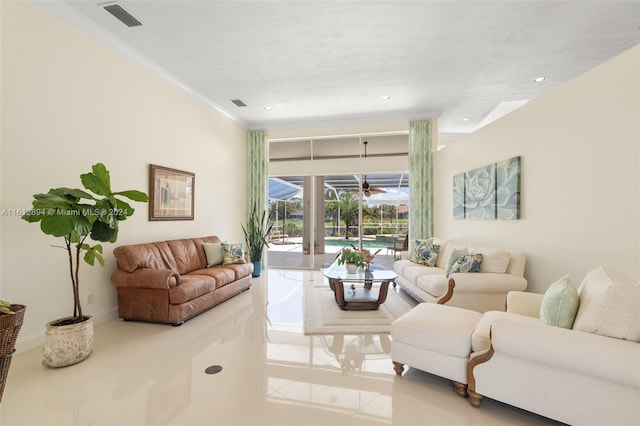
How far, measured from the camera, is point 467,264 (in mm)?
3795

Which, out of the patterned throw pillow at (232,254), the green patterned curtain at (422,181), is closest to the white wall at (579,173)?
the green patterned curtain at (422,181)

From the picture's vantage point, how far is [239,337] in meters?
3.23

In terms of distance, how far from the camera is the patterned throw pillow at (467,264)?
12.3 ft

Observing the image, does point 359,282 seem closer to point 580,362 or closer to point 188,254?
point 580,362

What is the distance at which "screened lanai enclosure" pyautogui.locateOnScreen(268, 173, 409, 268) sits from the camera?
6840 mm

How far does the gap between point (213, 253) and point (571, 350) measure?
471 cm

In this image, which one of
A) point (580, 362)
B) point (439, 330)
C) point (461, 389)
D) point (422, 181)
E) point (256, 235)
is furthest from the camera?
point (256, 235)

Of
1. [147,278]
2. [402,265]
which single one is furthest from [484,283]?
[147,278]

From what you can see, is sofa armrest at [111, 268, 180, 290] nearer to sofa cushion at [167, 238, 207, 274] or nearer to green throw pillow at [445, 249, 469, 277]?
sofa cushion at [167, 238, 207, 274]

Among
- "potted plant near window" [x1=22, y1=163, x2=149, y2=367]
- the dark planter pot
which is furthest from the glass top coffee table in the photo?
"potted plant near window" [x1=22, y1=163, x2=149, y2=367]

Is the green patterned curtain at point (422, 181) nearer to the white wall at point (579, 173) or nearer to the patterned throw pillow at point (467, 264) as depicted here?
the white wall at point (579, 173)

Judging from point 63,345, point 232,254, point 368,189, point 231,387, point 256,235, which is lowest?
point 231,387

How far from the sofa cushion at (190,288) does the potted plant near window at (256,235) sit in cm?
220

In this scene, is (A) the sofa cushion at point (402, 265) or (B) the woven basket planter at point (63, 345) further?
(A) the sofa cushion at point (402, 265)
